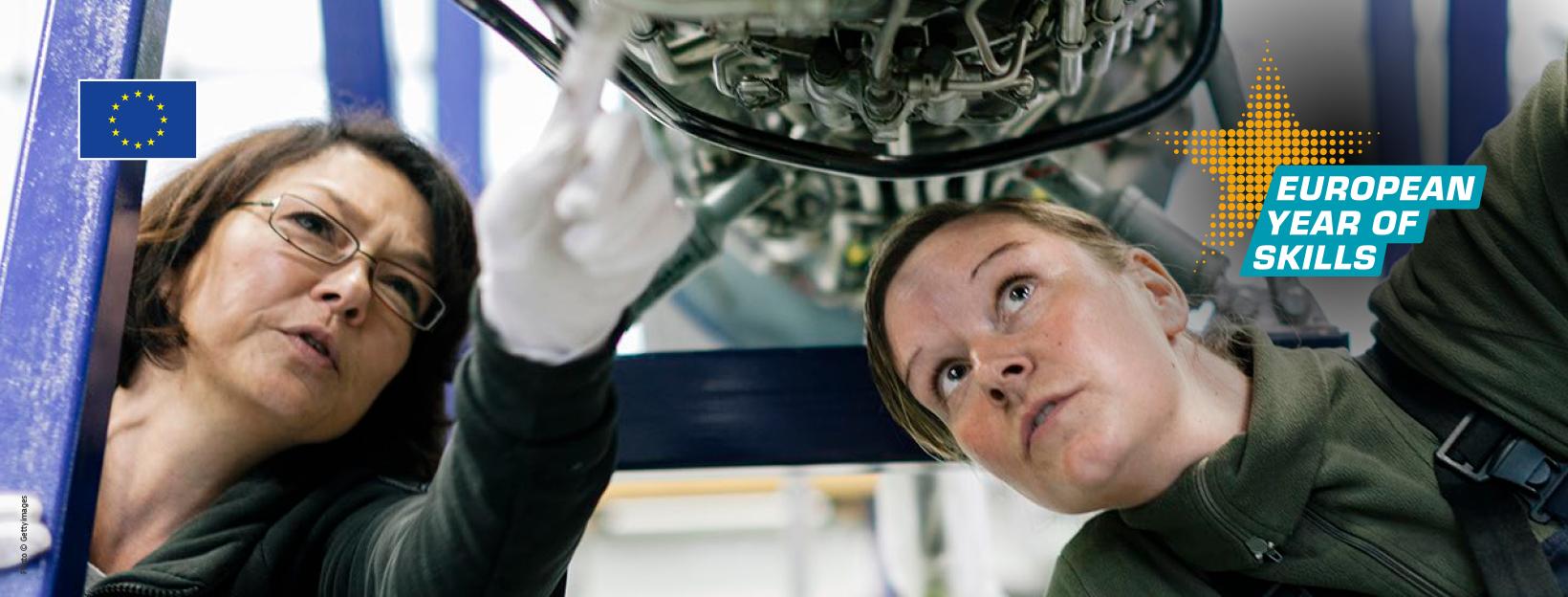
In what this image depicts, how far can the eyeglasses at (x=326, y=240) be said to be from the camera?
1.02 meters

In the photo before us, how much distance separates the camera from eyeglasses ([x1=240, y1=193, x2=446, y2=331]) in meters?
1.02

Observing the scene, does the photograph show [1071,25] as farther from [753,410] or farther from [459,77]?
[459,77]

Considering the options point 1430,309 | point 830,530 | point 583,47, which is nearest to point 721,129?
point 583,47

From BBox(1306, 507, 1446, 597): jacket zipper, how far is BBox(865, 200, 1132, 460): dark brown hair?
215 mm

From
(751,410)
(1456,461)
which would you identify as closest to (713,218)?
(751,410)

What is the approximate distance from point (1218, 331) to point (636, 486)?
1.84 m

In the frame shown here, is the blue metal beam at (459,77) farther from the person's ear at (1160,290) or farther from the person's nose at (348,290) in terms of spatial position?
the person's ear at (1160,290)

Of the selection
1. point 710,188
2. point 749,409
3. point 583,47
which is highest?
point 583,47

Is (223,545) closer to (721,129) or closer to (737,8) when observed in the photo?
(721,129)

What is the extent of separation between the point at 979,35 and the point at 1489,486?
16.4 inches

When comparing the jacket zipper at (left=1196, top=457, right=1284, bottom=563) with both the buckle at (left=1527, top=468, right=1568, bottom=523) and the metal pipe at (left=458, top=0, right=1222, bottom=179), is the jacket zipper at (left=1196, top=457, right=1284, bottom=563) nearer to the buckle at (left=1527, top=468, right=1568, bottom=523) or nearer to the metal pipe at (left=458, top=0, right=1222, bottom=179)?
the buckle at (left=1527, top=468, right=1568, bottom=523)

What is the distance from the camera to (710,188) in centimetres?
117

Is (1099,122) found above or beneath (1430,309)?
above

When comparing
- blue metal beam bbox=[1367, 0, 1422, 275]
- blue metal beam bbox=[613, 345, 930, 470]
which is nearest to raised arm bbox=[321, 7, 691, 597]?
blue metal beam bbox=[613, 345, 930, 470]
